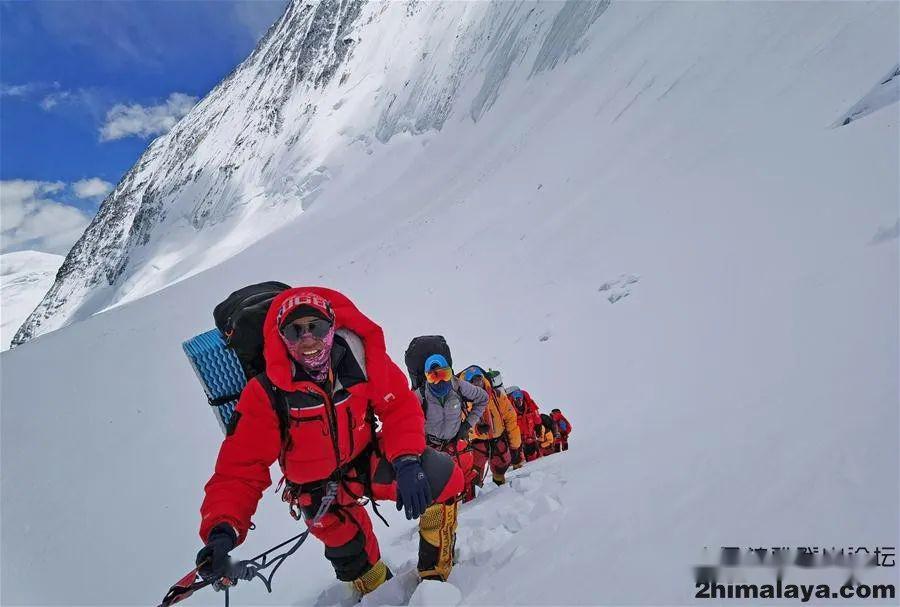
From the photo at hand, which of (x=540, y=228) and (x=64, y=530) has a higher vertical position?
(x=540, y=228)

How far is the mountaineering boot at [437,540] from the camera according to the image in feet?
9.39

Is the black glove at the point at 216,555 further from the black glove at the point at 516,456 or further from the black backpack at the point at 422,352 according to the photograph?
the black glove at the point at 516,456

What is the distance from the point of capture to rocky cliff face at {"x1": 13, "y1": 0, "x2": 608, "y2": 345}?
2661 centimetres

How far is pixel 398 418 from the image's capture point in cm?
287

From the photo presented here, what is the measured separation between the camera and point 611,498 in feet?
8.36

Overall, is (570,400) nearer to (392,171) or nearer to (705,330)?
(705,330)

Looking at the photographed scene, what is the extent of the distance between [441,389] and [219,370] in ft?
6.00

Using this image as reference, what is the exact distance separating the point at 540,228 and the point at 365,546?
890 cm

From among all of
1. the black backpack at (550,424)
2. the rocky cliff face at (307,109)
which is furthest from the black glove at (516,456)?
the rocky cliff face at (307,109)

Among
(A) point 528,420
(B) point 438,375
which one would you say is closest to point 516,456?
(A) point 528,420

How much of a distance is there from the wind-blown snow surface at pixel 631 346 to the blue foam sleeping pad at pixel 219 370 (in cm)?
139

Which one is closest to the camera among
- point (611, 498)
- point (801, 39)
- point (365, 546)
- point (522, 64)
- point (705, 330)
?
point (611, 498)

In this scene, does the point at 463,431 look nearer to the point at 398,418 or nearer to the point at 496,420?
the point at 496,420

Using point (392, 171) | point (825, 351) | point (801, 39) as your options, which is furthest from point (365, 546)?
point (392, 171)
